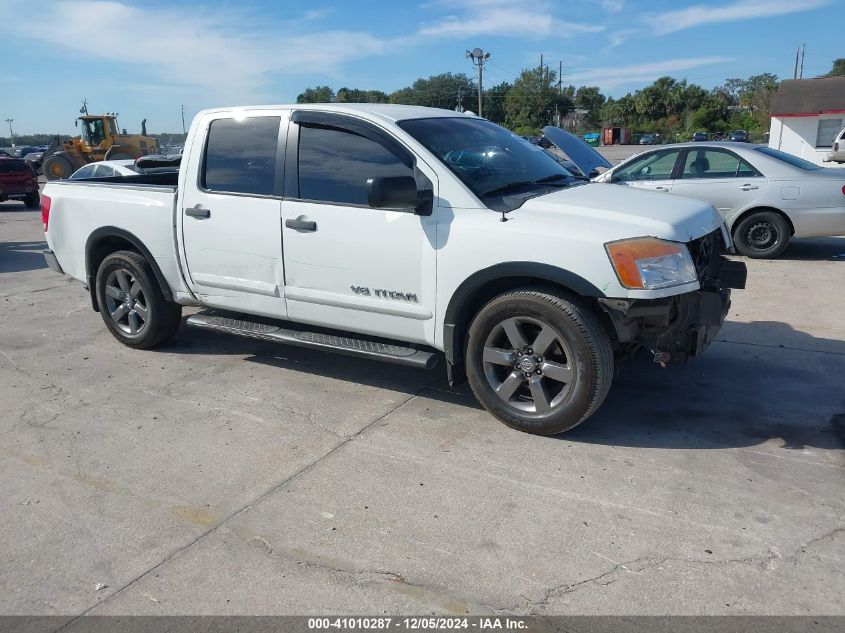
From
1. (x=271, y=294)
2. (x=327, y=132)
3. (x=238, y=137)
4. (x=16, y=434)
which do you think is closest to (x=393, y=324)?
(x=271, y=294)

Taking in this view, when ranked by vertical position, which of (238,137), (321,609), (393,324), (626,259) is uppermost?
(238,137)

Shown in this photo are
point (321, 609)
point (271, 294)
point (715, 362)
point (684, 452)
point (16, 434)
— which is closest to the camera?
point (321, 609)

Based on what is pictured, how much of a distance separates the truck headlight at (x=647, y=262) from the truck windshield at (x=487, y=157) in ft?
2.97

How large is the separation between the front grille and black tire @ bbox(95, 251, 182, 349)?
4187 millimetres

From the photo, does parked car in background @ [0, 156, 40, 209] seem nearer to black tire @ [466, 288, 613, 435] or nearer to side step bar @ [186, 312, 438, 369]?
side step bar @ [186, 312, 438, 369]

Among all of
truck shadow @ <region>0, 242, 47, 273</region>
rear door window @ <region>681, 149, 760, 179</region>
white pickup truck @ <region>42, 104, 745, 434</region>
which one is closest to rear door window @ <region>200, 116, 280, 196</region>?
white pickup truck @ <region>42, 104, 745, 434</region>

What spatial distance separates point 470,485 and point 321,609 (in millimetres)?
1189

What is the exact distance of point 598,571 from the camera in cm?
307

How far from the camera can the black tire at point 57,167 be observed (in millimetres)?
29266

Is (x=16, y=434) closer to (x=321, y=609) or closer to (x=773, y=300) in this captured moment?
(x=321, y=609)

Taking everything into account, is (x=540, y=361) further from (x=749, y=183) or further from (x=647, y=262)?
(x=749, y=183)

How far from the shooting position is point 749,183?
962cm

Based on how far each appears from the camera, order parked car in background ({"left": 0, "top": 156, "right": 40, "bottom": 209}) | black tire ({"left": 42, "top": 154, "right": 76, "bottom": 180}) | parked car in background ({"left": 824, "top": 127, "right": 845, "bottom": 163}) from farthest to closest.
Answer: black tire ({"left": 42, "top": 154, "right": 76, "bottom": 180}) → parked car in background ({"left": 824, "top": 127, "right": 845, "bottom": 163}) → parked car in background ({"left": 0, "top": 156, "right": 40, "bottom": 209})

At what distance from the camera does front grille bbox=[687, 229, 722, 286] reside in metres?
4.34
